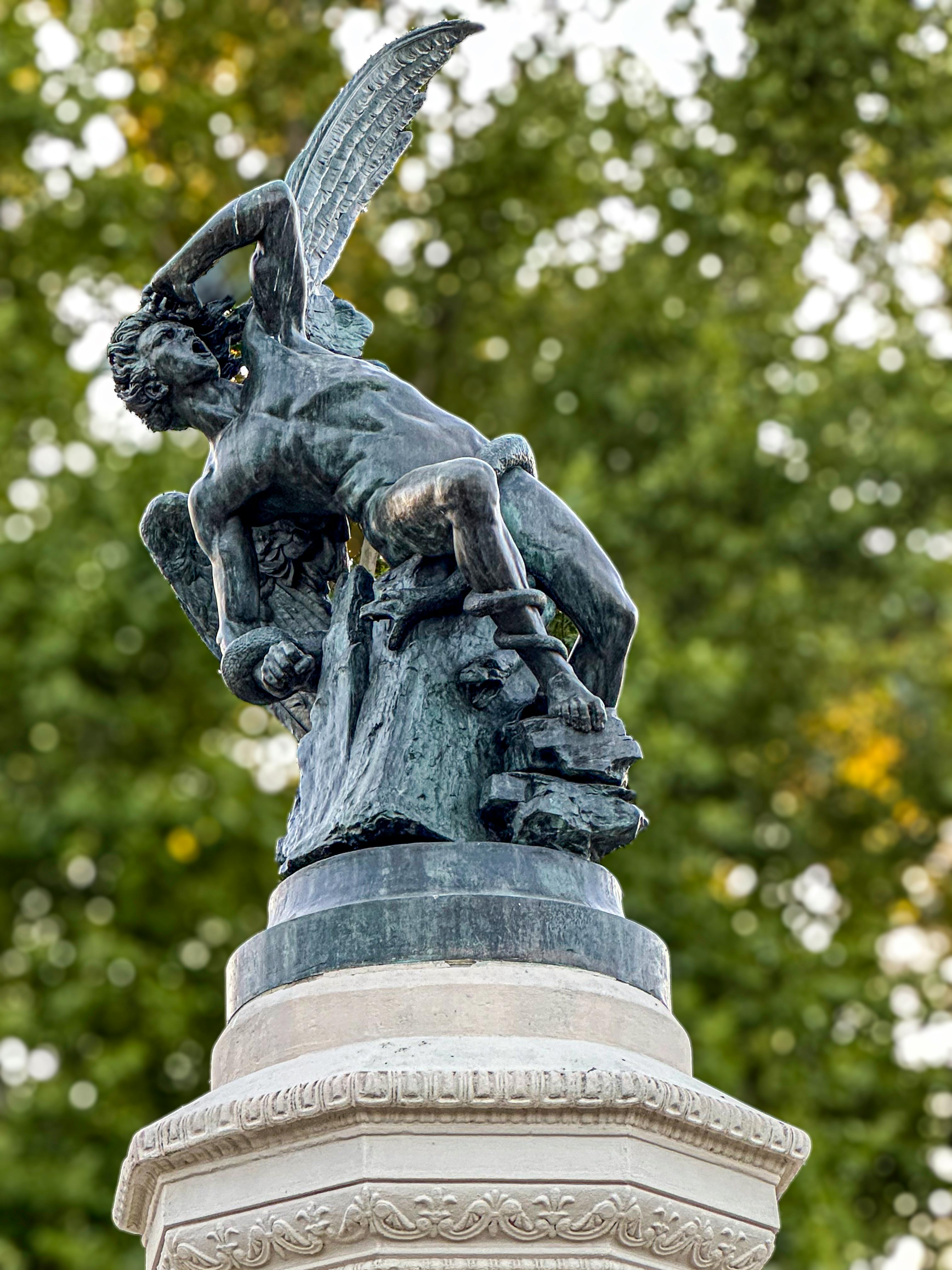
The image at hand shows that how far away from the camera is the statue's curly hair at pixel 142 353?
181 inches

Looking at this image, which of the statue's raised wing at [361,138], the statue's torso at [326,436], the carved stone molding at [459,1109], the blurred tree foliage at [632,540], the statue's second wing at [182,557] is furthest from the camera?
the blurred tree foliage at [632,540]

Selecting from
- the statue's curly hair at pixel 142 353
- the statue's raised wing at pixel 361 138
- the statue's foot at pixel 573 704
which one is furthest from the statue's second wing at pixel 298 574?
the statue's raised wing at pixel 361 138

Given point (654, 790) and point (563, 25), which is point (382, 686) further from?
point (563, 25)

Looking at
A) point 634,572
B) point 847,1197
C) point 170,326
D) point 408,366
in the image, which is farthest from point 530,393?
point 170,326

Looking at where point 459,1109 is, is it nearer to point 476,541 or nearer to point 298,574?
point 476,541

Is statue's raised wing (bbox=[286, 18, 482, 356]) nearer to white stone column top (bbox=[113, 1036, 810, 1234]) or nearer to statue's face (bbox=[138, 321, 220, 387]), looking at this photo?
statue's face (bbox=[138, 321, 220, 387])

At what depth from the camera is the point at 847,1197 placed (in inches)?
418

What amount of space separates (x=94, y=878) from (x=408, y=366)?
5242mm

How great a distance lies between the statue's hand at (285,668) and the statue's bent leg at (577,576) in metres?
0.55

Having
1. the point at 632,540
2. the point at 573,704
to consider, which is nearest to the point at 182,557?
the point at 573,704

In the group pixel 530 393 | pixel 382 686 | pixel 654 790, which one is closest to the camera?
pixel 382 686

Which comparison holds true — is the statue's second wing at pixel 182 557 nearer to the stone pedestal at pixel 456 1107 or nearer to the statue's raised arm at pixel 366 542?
the statue's raised arm at pixel 366 542

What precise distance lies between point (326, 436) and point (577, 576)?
2.13ft

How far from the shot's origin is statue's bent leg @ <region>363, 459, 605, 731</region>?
13.2 feet
